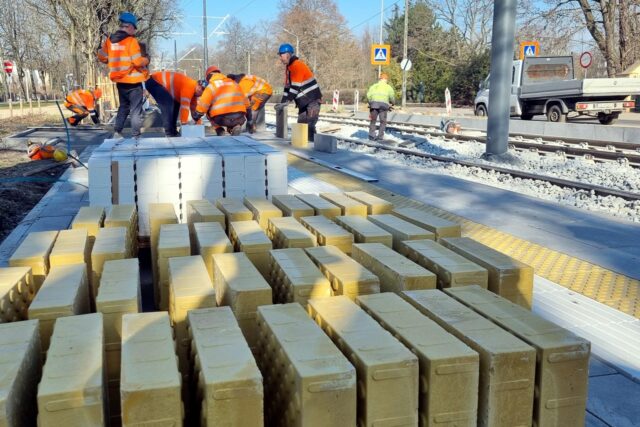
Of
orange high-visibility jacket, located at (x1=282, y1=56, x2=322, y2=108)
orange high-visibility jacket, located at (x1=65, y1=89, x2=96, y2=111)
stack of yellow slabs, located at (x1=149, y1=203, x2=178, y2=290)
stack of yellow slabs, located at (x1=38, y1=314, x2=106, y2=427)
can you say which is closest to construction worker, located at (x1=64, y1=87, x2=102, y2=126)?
orange high-visibility jacket, located at (x1=65, y1=89, x2=96, y2=111)

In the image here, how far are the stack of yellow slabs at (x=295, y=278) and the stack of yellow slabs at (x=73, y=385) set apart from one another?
3.23ft

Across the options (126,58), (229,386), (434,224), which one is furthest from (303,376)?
(126,58)

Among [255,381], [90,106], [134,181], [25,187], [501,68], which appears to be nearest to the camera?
[255,381]

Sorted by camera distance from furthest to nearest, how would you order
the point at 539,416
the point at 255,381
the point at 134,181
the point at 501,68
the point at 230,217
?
the point at 501,68 → the point at 134,181 → the point at 230,217 → the point at 539,416 → the point at 255,381

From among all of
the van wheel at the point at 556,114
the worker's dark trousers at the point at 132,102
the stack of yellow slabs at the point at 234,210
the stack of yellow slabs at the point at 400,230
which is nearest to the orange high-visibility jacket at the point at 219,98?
the worker's dark trousers at the point at 132,102

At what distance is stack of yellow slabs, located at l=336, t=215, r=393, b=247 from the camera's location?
3.92 m

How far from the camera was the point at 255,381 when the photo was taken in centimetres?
214

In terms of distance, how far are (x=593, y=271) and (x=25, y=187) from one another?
29.4ft

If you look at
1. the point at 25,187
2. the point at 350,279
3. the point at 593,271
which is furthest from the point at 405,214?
the point at 25,187

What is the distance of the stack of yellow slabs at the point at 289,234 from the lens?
12.6 feet

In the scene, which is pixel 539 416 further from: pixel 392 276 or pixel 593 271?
pixel 593 271

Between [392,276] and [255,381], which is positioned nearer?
[255,381]

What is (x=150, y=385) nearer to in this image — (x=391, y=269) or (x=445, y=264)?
(x=391, y=269)

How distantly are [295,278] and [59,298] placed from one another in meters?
1.07
